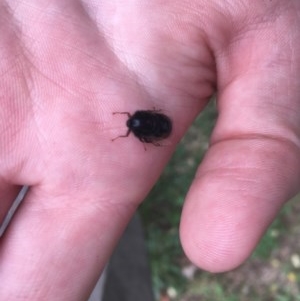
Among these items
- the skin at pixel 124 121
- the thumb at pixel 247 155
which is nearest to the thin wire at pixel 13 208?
the skin at pixel 124 121

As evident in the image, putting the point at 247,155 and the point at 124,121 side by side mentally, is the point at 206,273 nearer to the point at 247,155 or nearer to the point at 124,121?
the point at 124,121

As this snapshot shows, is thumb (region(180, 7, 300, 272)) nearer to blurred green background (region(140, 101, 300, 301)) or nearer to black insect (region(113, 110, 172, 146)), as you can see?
black insect (region(113, 110, 172, 146))

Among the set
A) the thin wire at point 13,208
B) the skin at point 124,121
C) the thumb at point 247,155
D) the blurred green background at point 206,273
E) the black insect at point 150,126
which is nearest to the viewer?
the thumb at point 247,155

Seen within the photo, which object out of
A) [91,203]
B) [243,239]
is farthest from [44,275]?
[243,239]

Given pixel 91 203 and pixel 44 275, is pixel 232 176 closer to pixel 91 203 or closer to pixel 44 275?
pixel 91 203

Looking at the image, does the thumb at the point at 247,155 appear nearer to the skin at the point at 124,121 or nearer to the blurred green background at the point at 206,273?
the skin at the point at 124,121

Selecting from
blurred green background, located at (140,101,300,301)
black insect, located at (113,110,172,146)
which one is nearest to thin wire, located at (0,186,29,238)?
black insect, located at (113,110,172,146)

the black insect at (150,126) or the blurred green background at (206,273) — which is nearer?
the black insect at (150,126)
